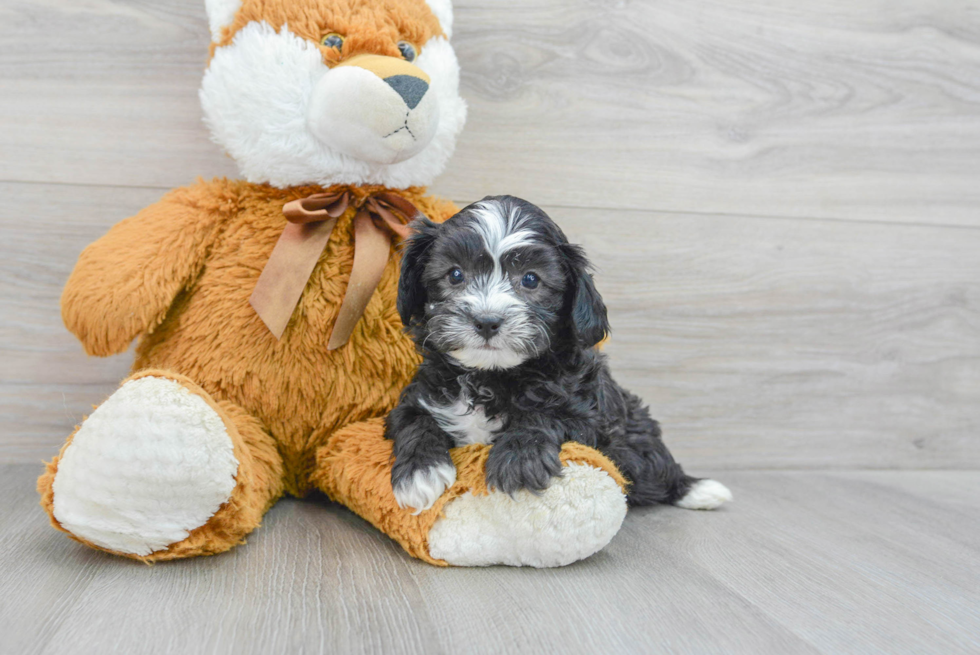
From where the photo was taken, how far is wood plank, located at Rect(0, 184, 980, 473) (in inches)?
81.8

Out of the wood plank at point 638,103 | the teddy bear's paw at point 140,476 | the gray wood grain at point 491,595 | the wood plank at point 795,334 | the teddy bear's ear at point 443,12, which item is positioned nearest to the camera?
the gray wood grain at point 491,595

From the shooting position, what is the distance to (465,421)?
4.53ft

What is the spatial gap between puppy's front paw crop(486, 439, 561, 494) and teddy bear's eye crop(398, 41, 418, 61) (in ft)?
2.70

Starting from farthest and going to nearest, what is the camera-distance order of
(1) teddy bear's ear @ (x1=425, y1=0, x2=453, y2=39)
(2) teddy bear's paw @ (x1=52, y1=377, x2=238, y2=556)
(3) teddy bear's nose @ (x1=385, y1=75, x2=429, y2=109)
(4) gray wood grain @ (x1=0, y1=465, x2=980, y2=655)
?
(1) teddy bear's ear @ (x1=425, y1=0, x2=453, y2=39) → (3) teddy bear's nose @ (x1=385, y1=75, x2=429, y2=109) → (2) teddy bear's paw @ (x1=52, y1=377, x2=238, y2=556) → (4) gray wood grain @ (x1=0, y1=465, x2=980, y2=655)

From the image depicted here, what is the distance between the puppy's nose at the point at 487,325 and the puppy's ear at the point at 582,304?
166 mm

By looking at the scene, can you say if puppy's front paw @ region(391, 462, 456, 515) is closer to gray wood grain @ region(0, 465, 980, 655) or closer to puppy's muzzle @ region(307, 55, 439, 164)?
gray wood grain @ region(0, 465, 980, 655)

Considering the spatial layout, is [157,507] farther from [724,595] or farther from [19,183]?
[19,183]

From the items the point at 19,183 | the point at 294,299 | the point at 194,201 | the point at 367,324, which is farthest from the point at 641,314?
the point at 19,183

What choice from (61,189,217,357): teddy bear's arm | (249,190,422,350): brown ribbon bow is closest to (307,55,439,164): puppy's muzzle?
Answer: (249,190,422,350): brown ribbon bow

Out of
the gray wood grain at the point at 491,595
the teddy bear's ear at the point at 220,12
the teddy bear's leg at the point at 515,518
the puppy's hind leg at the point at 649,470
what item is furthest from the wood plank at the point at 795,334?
the teddy bear's ear at the point at 220,12

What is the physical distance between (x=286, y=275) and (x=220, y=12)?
0.56 metres

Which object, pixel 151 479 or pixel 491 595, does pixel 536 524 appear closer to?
pixel 491 595

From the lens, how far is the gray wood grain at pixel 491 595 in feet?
3.32

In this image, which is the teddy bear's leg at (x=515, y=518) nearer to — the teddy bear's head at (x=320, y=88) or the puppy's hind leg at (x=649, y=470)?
the puppy's hind leg at (x=649, y=470)
